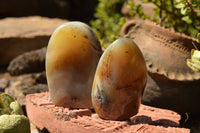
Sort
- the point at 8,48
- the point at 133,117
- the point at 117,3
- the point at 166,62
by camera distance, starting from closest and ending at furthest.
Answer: the point at 133,117
the point at 166,62
the point at 8,48
the point at 117,3

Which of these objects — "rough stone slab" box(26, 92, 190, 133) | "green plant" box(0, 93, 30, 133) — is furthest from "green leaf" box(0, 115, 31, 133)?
"rough stone slab" box(26, 92, 190, 133)

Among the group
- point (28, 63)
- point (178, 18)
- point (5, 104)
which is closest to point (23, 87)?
point (28, 63)

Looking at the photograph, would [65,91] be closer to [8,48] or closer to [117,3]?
[8,48]

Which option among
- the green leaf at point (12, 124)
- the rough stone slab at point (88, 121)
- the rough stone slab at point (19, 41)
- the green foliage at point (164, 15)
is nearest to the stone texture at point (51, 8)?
the green foliage at point (164, 15)

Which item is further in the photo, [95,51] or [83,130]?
[95,51]

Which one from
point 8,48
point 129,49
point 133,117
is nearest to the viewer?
point 129,49

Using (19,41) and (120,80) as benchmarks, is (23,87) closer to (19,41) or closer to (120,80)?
(19,41)

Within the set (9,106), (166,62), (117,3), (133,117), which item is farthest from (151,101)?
(117,3)

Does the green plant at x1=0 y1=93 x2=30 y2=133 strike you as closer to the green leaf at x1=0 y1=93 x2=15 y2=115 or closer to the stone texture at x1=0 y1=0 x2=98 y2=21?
the green leaf at x1=0 y1=93 x2=15 y2=115

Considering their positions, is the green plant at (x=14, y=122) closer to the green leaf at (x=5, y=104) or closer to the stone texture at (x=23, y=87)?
the green leaf at (x=5, y=104)
